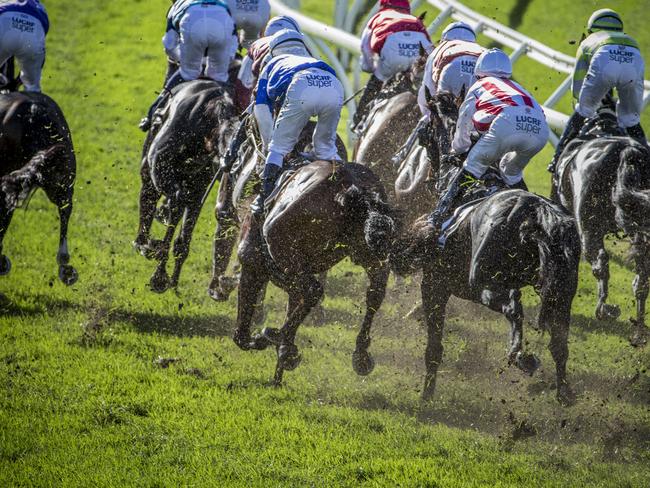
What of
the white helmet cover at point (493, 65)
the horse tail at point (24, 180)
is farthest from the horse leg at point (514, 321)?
the horse tail at point (24, 180)

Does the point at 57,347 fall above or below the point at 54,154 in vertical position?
below

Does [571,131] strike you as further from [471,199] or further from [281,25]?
[281,25]

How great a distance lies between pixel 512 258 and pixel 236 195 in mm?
2289

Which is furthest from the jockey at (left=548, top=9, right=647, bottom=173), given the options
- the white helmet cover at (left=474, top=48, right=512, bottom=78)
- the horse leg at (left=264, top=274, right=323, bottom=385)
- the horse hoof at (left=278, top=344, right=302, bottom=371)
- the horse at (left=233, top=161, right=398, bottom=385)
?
the horse hoof at (left=278, top=344, right=302, bottom=371)

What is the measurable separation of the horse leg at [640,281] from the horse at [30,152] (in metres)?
4.75

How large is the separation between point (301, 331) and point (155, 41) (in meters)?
12.1

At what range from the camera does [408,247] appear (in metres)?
6.69

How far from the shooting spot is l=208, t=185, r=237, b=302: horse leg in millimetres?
7907

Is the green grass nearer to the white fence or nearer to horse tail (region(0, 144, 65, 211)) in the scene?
horse tail (region(0, 144, 65, 211))

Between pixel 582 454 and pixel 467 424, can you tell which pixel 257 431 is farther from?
pixel 582 454

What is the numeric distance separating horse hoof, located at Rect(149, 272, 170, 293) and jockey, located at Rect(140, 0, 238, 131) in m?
1.42

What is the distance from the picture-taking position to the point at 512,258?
20.3 ft

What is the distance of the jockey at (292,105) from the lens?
662 cm

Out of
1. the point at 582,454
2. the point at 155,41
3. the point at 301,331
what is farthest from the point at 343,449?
the point at 155,41
